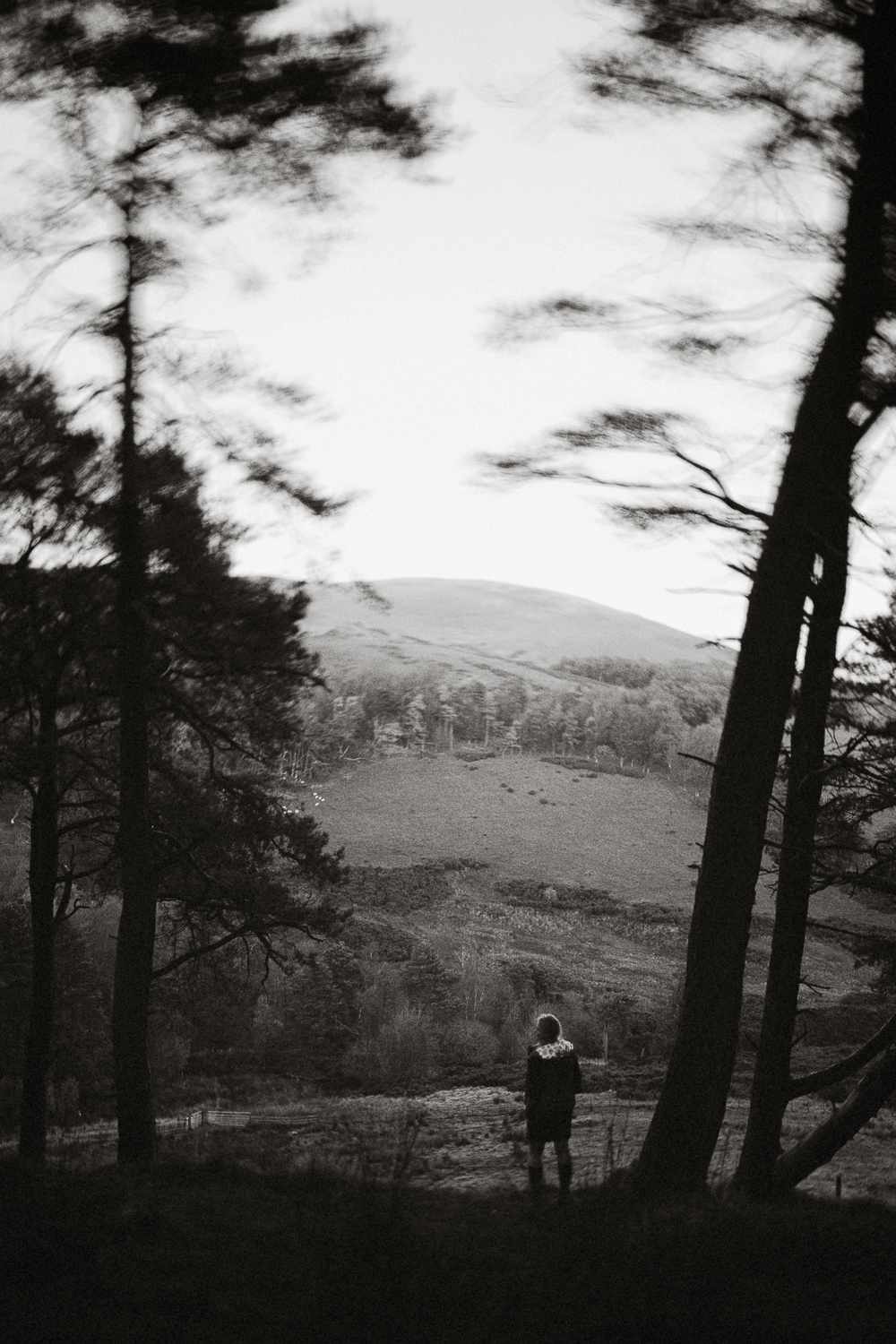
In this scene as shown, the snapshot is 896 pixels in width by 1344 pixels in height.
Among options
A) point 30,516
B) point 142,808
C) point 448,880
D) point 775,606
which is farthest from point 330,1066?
point 448,880

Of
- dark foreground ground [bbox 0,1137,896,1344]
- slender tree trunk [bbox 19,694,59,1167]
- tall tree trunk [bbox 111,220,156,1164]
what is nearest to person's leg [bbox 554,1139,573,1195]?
dark foreground ground [bbox 0,1137,896,1344]

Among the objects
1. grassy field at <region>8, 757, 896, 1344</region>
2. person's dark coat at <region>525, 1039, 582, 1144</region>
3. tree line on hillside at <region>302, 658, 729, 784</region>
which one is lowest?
person's dark coat at <region>525, 1039, 582, 1144</region>

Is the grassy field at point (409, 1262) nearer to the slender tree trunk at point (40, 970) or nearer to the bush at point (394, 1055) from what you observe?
the slender tree trunk at point (40, 970)

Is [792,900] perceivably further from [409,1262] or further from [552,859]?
[552,859]

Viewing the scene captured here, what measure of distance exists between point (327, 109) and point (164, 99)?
113 cm

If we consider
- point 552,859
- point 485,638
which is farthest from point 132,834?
point 485,638

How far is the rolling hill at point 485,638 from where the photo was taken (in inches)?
4995

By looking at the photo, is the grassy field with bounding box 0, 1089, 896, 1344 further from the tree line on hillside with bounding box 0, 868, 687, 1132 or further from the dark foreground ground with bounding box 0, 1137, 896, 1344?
the tree line on hillside with bounding box 0, 868, 687, 1132

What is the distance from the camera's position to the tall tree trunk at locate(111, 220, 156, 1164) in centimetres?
716

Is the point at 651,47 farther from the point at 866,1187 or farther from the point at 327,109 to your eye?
the point at 866,1187

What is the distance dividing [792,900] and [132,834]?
506cm

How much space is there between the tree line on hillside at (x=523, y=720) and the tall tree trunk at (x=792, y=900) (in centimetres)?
7225

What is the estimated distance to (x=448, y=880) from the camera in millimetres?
57656

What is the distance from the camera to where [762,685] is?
4.98 metres
